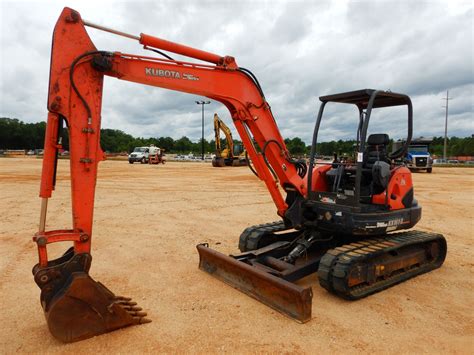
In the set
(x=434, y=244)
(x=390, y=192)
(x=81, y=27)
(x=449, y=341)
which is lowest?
(x=449, y=341)

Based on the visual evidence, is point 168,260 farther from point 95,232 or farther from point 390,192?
point 390,192

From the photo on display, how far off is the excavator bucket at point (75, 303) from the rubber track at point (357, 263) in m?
2.53

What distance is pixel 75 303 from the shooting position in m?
3.79

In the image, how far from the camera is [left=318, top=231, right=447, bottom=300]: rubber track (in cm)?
477

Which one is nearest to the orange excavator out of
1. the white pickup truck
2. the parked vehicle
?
the parked vehicle

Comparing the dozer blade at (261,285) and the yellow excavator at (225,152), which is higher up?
the yellow excavator at (225,152)

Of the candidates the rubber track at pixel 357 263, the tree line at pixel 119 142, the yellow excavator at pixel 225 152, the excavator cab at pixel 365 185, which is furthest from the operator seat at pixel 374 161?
the tree line at pixel 119 142

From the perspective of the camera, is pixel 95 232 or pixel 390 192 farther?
pixel 95 232

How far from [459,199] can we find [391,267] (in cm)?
1049

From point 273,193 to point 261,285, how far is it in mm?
1600

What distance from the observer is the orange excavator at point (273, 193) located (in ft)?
12.9

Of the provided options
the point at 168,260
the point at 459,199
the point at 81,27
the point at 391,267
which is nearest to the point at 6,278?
the point at 168,260

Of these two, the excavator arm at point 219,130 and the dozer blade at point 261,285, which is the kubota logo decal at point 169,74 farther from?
the excavator arm at point 219,130

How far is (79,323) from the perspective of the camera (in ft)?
12.5
